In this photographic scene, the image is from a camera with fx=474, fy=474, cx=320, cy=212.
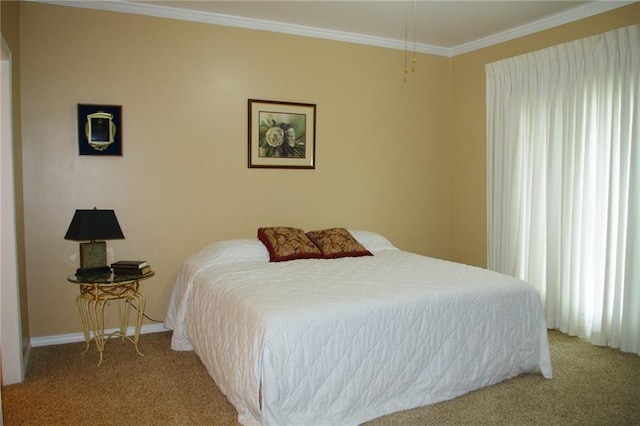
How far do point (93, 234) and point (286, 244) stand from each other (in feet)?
4.50

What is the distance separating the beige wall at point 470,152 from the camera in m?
4.73

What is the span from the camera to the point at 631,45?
11.2ft

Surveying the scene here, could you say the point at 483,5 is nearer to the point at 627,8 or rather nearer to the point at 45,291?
the point at 627,8

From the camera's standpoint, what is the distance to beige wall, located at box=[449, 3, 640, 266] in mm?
4730

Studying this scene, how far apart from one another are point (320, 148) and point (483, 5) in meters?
1.80

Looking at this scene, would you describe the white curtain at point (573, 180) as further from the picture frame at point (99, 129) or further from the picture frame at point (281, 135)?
the picture frame at point (99, 129)

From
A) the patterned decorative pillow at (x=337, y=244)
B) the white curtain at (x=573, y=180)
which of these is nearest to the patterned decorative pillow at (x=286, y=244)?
the patterned decorative pillow at (x=337, y=244)

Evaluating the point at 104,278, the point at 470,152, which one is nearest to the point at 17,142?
the point at 104,278

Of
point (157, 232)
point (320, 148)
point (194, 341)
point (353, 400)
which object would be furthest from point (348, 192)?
point (353, 400)

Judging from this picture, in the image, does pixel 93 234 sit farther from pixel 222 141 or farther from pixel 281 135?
pixel 281 135

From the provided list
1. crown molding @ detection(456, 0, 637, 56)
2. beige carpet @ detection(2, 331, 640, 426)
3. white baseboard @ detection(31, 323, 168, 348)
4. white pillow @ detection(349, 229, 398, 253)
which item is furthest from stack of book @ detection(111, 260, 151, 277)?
crown molding @ detection(456, 0, 637, 56)

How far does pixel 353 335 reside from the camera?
7.89 feet

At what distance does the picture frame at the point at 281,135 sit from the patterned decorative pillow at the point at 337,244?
0.75 m

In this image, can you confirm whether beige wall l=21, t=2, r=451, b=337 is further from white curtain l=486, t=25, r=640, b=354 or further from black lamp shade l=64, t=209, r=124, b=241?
white curtain l=486, t=25, r=640, b=354
